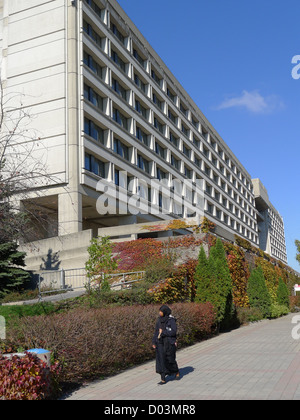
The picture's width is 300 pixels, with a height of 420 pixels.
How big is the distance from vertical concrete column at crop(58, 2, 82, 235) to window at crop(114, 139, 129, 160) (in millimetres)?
6432

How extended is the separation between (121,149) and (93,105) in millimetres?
5850

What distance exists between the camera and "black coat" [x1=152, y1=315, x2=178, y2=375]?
335 inches

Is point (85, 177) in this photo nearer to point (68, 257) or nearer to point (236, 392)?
point (68, 257)

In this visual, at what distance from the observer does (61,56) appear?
31.0m

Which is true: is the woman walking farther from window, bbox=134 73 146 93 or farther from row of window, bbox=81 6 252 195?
window, bbox=134 73 146 93

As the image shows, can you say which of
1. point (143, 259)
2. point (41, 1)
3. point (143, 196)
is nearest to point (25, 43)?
point (41, 1)

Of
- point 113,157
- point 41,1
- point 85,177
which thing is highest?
point 41,1

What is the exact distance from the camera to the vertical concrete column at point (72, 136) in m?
29.0

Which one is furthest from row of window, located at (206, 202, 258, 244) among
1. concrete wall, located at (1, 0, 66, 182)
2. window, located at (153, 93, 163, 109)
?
concrete wall, located at (1, 0, 66, 182)

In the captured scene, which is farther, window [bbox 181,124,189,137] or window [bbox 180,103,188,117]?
window [bbox 180,103,188,117]

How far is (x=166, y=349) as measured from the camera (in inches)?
344

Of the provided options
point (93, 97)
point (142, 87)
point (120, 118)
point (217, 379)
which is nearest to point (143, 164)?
point (120, 118)

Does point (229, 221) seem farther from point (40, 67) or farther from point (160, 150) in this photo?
point (40, 67)
